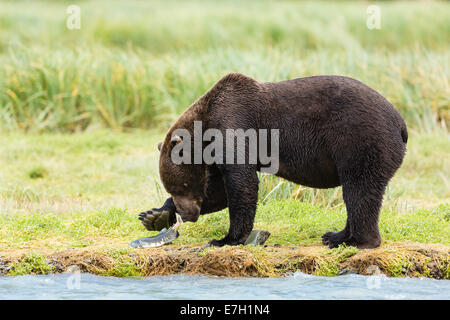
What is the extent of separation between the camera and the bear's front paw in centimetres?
752

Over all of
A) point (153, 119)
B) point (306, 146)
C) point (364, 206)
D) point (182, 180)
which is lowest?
point (153, 119)

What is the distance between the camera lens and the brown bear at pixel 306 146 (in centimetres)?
680

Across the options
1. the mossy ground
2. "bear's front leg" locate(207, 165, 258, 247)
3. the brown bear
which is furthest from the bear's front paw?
"bear's front leg" locate(207, 165, 258, 247)

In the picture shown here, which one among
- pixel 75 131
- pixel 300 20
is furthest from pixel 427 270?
pixel 300 20

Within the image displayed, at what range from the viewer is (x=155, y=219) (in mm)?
7539

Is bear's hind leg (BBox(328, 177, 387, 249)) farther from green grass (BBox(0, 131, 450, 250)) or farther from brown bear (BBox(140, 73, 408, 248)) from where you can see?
green grass (BBox(0, 131, 450, 250))

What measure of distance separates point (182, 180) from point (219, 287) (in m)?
1.16

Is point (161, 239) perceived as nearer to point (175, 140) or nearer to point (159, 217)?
point (159, 217)

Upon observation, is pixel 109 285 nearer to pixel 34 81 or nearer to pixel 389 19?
pixel 34 81

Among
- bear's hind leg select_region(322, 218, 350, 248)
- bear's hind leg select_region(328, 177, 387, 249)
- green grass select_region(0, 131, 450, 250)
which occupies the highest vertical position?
bear's hind leg select_region(328, 177, 387, 249)

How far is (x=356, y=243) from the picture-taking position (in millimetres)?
7031

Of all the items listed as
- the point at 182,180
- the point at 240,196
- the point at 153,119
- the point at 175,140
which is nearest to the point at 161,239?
the point at 182,180

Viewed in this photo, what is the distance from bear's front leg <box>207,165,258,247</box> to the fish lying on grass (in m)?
0.55
